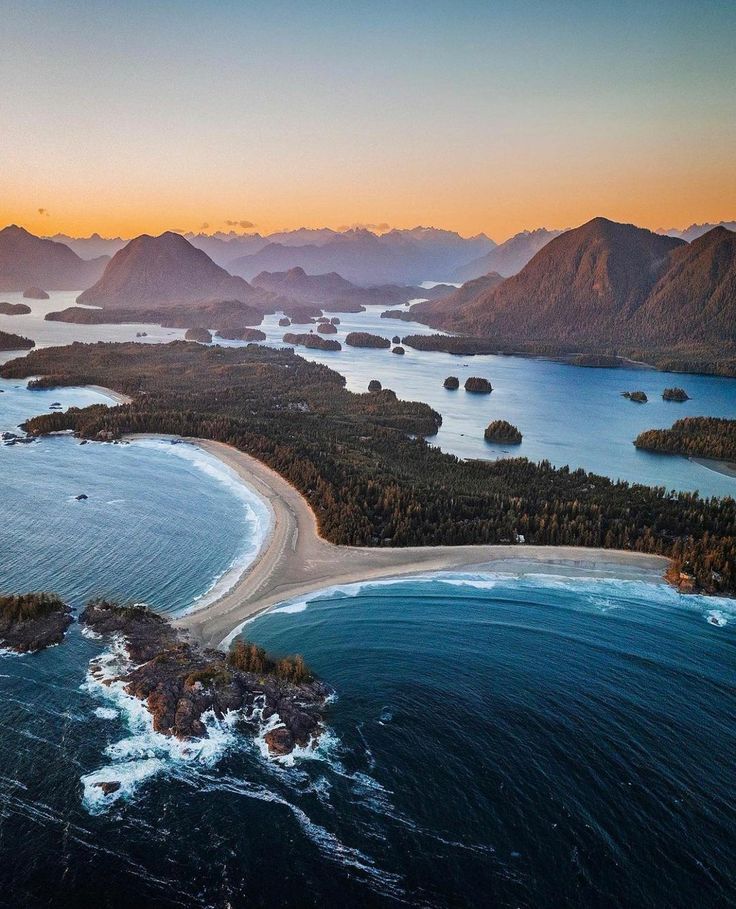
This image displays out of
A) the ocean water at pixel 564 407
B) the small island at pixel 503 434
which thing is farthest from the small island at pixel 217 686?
the small island at pixel 503 434

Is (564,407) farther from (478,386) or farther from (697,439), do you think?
(697,439)

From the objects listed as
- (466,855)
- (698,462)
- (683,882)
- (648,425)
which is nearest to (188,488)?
A: (466,855)

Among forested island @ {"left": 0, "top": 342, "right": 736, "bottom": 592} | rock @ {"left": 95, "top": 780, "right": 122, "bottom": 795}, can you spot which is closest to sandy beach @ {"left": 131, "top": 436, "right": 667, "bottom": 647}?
forested island @ {"left": 0, "top": 342, "right": 736, "bottom": 592}

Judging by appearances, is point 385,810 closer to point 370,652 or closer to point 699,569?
point 370,652

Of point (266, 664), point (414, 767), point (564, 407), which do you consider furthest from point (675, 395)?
point (414, 767)

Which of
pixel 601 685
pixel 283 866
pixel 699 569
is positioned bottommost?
pixel 283 866

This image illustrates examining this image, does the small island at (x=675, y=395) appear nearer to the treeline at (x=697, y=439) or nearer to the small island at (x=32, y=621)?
the treeline at (x=697, y=439)

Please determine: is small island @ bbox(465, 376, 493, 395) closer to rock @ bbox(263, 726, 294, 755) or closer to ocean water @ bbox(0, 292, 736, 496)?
ocean water @ bbox(0, 292, 736, 496)
